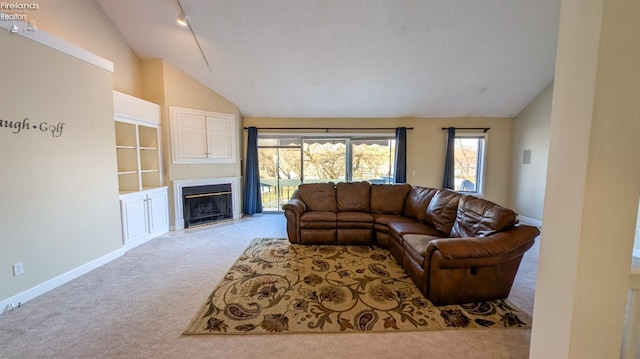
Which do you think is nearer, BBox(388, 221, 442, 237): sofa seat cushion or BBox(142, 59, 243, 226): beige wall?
BBox(388, 221, 442, 237): sofa seat cushion

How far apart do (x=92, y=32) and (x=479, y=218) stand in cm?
581

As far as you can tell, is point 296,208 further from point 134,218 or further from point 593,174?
point 593,174

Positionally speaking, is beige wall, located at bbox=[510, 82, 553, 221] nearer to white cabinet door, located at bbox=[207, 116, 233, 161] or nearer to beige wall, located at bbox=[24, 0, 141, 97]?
white cabinet door, located at bbox=[207, 116, 233, 161]

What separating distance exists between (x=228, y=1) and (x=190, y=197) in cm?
348

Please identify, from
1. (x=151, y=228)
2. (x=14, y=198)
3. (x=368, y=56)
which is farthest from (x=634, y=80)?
(x=151, y=228)

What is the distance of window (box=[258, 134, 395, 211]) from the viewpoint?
598cm

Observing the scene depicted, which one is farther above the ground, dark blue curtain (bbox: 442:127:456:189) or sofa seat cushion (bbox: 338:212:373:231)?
dark blue curtain (bbox: 442:127:456:189)

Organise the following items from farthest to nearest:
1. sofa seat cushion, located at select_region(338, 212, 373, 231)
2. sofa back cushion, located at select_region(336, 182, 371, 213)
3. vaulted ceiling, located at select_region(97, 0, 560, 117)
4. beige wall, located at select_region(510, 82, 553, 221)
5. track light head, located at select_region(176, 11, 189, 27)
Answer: beige wall, located at select_region(510, 82, 553, 221) < sofa back cushion, located at select_region(336, 182, 371, 213) < sofa seat cushion, located at select_region(338, 212, 373, 231) < track light head, located at select_region(176, 11, 189, 27) < vaulted ceiling, located at select_region(97, 0, 560, 117)

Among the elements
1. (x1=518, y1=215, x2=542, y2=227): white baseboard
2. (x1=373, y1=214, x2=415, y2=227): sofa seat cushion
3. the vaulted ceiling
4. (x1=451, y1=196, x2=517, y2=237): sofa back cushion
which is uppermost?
the vaulted ceiling

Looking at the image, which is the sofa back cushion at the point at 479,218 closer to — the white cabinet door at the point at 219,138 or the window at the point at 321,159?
the window at the point at 321,159

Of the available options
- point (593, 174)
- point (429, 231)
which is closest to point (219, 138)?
point (429, 231)

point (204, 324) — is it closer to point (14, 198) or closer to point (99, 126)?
point (14, 198)

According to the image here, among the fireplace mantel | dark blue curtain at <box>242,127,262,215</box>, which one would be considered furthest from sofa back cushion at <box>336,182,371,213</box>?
the fireplace mantel

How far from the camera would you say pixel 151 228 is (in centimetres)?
420
